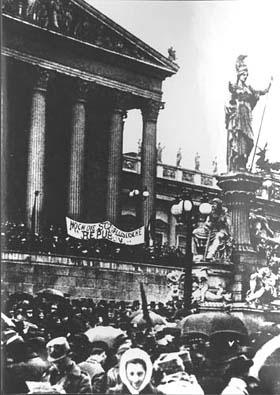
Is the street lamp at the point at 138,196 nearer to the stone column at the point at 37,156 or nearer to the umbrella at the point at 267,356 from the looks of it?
the stone column at the point at 37,156

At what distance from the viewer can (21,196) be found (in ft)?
21.9

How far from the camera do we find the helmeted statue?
25.2ft

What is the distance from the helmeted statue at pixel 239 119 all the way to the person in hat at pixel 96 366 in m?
2.13

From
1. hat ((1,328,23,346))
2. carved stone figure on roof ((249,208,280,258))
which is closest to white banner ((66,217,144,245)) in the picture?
hat ((1,328,23,346))

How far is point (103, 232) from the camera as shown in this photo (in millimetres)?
7047

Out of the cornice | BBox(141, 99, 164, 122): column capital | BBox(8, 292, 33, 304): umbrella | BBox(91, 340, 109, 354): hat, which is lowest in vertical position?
BBox(91, 340, 109, 354): hat

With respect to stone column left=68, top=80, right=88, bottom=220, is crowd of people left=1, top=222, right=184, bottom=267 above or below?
below

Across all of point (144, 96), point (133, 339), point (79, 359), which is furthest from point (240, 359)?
point (144, 96)

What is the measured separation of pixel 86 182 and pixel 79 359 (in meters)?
1.53

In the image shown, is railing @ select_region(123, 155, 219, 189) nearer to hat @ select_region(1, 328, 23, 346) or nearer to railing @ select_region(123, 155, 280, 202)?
railing @ select_region(123, 155, 280, 202)

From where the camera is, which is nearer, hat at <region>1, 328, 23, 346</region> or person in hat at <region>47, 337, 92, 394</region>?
hat at <region>1, 328, 23, 346</region>

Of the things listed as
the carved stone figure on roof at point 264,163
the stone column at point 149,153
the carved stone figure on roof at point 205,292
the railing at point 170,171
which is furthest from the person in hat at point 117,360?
the carved stone figure on roof at point 264,163

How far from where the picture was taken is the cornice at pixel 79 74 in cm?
674

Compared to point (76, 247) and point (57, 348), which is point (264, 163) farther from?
point (57, 348)
